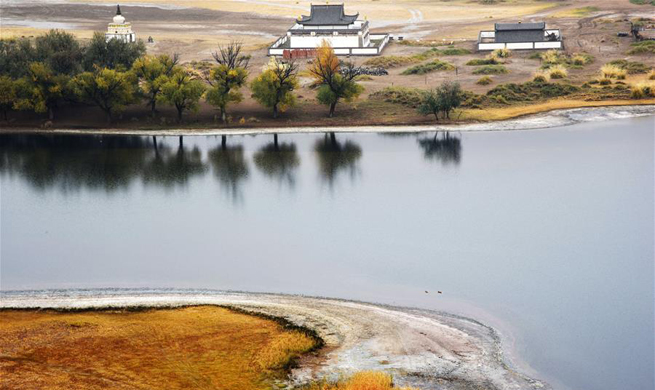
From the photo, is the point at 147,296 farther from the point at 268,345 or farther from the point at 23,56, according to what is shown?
the point at 23,56

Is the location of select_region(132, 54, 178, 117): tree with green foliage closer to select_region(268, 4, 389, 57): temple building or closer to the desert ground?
the desert ground

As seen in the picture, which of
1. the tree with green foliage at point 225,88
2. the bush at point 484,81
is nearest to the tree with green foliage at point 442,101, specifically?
the bush at point 484,81

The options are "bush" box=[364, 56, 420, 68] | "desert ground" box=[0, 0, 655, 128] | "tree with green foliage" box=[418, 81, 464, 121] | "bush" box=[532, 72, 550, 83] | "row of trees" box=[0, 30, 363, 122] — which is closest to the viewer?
"tree with green foliage" box=[418, 81, 464, 121]

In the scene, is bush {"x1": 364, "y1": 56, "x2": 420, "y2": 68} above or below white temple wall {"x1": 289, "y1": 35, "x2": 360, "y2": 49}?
below

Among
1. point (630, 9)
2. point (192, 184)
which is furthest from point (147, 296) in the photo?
point (630, 9)

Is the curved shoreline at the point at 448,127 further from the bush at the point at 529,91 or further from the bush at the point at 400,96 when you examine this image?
the bush at the point at 400,96

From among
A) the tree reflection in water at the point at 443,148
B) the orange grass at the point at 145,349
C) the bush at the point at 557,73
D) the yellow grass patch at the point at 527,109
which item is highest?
the bush at the point at 557,73

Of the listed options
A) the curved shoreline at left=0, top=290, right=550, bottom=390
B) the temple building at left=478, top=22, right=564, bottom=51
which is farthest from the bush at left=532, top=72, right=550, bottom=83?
the curved shoreline at left=0, top=290, right=550, bottom=390
